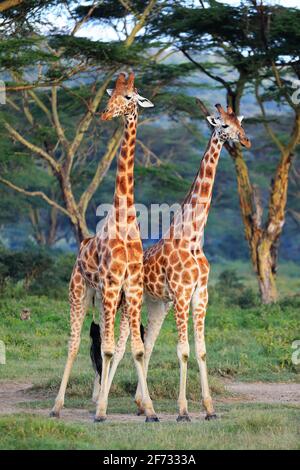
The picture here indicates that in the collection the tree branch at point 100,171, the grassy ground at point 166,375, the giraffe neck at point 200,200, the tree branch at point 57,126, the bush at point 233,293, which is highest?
the giraffe neck at point 200,200

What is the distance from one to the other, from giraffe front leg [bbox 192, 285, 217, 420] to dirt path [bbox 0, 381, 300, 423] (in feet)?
0.41

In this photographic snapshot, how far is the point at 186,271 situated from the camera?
793 centimetres

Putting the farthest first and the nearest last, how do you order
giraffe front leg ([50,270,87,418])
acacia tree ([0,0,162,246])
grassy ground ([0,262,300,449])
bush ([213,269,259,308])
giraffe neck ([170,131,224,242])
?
bush ([213,269,259,308]) < acacia tree ([0,0,162,246]) < giraffe front leg ([50,270,87,418]) < giraffe neck ([170,131,224,242]) < grassy ground ([0,262,300,449])

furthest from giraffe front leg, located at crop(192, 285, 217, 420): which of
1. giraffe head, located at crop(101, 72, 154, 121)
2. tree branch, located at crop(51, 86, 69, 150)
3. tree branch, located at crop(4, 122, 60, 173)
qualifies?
tree branch, located at crop(51, 86, 69, 150)

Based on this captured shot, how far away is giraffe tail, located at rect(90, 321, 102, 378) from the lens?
27.7ft

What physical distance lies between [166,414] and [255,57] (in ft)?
28.9

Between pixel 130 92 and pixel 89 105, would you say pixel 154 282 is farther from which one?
pixel 89 105

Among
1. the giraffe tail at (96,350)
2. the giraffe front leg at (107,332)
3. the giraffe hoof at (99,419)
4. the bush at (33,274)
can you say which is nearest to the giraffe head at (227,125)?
the giraffe front leg at (107,332)

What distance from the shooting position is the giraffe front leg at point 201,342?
784 centimetres

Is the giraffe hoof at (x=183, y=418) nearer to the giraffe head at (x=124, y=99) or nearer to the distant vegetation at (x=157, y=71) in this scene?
the giraffe head at (x=124, y=99)

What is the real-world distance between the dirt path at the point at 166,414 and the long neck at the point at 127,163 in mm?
1518

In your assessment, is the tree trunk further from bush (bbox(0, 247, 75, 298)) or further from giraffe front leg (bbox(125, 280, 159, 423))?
giraffe front leg (bbox(125, 280, 159, 423))

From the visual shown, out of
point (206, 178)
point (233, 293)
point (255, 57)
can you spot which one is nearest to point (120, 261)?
point (206, 178)

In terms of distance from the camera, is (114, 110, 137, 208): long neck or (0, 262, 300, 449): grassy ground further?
(114, 110, 137, 208): long neck
